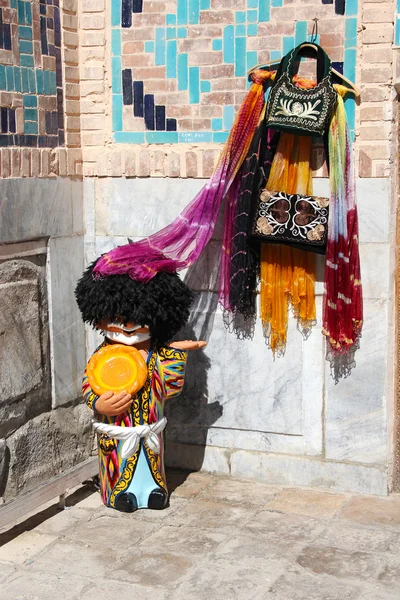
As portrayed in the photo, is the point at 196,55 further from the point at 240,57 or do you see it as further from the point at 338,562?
the point at 338,562

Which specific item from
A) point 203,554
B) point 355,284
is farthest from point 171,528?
point 355,284

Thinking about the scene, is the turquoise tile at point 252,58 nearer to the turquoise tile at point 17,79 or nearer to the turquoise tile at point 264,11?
the turquoise tile at point 264,11

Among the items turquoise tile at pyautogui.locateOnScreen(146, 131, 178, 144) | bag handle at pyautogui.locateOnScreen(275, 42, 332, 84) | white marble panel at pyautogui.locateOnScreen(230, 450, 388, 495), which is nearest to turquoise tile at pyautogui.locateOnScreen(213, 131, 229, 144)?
turquoise tile at pyautogui.locateOnScreen(146, 131, 178, 144)

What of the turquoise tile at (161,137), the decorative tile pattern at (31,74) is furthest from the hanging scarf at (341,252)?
the decorative tile pattern at (31,74)

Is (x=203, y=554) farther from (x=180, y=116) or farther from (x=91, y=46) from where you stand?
(x=91, y=46)

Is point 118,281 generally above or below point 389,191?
below

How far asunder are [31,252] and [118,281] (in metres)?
0.68

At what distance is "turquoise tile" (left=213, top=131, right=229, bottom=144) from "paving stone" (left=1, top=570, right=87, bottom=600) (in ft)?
8.54

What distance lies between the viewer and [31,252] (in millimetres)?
5406

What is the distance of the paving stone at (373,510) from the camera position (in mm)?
5102

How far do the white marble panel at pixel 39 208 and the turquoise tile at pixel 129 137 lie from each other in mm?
374

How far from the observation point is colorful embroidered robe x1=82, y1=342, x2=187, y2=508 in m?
5.11

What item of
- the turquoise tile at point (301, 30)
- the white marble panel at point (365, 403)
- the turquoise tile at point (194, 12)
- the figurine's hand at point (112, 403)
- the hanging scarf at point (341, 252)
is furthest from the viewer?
the turquoise tile at point (194, 12)

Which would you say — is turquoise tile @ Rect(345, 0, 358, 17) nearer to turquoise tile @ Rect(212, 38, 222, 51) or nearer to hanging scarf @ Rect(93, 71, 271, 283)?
hanging scarf @ Rect(93, 71, 271, 283)
